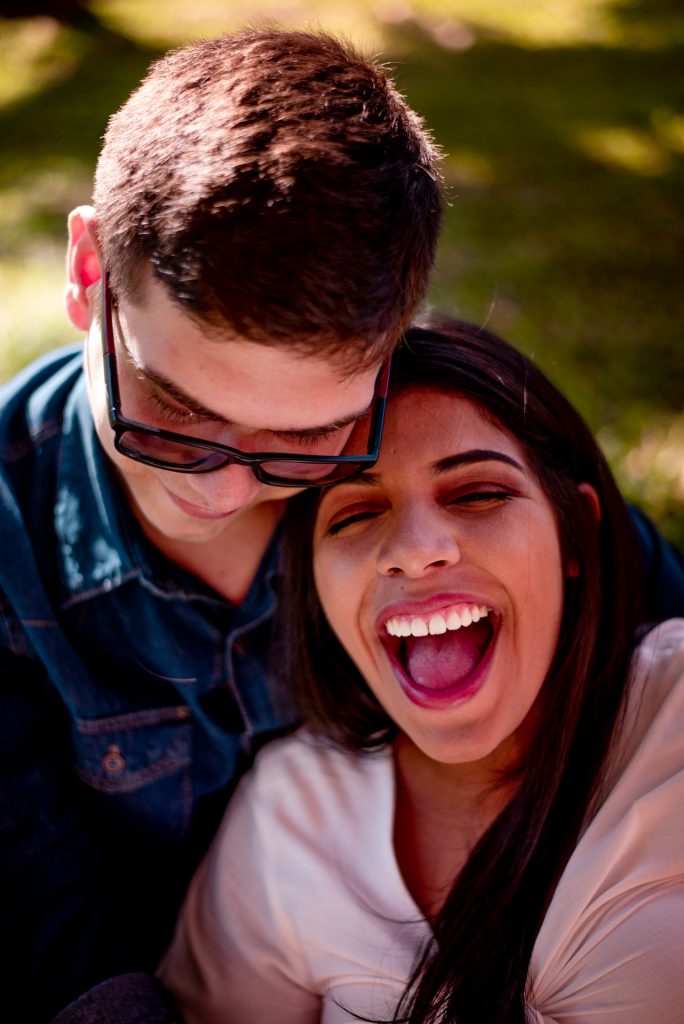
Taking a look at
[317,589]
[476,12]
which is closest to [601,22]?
[476,12]

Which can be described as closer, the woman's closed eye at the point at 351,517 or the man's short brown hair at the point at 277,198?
the man's short brown hair at the point at 277,198

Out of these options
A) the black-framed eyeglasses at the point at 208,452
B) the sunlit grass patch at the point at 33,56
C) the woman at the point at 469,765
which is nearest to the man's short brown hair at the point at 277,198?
the black-framed eyeglasses at the point at 208,452

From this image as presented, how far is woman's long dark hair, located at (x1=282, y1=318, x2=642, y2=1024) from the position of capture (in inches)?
82.4

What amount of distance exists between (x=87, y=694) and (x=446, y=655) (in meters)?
0.95

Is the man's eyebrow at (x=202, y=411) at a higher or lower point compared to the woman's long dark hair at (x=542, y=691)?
higher

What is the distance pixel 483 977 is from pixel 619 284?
370cm

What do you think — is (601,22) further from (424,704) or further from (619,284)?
(424,704)

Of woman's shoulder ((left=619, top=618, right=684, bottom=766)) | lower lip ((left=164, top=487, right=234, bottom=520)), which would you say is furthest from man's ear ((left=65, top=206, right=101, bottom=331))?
woman's shoulder ((left=619, top=618, right=684, bottom=766))

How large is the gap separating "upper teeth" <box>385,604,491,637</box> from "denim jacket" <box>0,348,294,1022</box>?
55 centimetres

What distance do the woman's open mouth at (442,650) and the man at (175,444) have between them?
40 cm

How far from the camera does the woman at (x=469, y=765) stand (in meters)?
2.06

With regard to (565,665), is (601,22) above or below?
above

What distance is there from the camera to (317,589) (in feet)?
7.87

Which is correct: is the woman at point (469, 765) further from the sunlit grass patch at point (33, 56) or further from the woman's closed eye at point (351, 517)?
the sunlit grass patch at point (33, 56)
